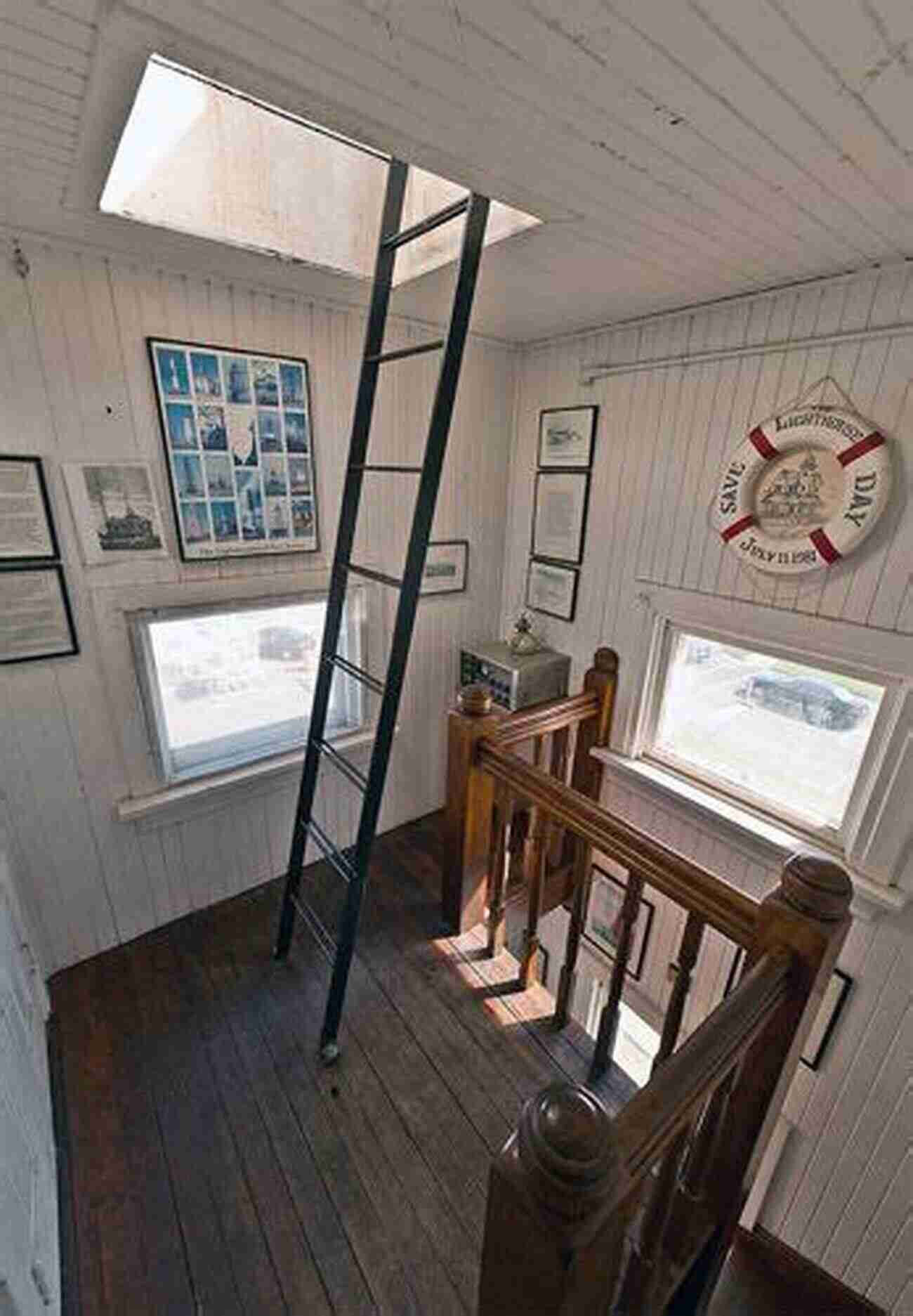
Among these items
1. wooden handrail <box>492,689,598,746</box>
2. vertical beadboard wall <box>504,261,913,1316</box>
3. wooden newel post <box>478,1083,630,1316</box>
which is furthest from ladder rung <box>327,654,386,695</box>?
vertical beadboard wall <box>504,261,913,1316</box>

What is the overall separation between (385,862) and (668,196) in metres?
2.51

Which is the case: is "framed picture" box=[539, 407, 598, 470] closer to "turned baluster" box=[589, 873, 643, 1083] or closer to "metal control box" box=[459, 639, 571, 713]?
"metal control box" box=[459, 639, 571, 713]

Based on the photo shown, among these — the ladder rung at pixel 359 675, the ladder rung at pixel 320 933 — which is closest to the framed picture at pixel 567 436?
the ladder rung at pixel 359 675

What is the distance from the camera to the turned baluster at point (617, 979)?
139 cm

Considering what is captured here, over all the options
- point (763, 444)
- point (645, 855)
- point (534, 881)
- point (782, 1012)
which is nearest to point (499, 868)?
point (534, 881)

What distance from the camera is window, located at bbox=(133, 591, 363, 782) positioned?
198 cm

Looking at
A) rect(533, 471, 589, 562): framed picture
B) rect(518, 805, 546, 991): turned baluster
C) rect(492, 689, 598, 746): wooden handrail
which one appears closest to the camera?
rect(518, 805, 546, 991): turned baluster

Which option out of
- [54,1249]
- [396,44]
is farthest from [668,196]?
[54,1249]

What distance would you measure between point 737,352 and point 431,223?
1166 millimetres

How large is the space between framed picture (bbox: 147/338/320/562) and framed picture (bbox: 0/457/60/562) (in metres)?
0.36

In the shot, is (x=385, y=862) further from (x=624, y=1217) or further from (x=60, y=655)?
(x=624, y=1217)

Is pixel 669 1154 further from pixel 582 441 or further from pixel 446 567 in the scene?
pixel 582 441

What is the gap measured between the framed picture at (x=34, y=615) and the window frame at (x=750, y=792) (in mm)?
2115

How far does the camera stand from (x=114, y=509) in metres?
1.76
